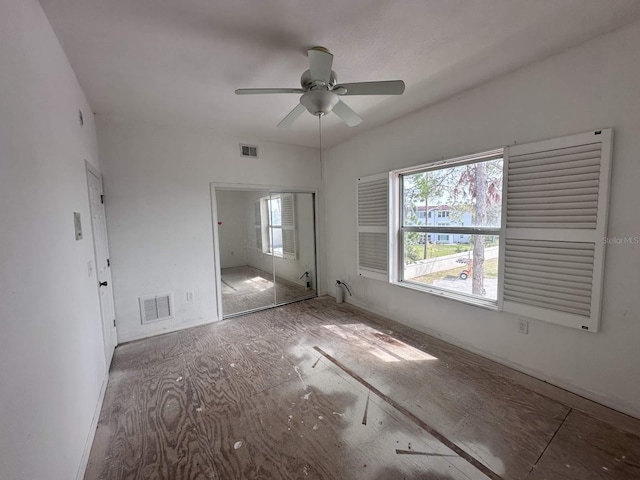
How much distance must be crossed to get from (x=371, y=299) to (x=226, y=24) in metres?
3.44

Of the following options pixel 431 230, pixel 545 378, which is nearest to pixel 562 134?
pixel 431 230

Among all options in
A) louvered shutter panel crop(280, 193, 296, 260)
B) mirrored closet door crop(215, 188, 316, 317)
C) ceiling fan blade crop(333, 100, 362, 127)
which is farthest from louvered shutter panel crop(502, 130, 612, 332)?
louvered shutter panel crop(280, 193, 296, 260)

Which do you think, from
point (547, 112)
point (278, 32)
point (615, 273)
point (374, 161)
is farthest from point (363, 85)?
point (615, 273)

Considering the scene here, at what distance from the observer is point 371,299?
12.6 feet

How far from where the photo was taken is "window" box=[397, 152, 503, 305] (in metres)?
2.50

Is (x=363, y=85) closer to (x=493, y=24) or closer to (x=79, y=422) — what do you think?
(x=493, y=24)

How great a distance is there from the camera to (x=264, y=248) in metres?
4.34

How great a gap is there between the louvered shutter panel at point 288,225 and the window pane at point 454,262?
206 cm

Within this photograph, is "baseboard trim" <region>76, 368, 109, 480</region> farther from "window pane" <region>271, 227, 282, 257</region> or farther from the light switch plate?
"window pane" <region>271, 227, 282, 257</region>

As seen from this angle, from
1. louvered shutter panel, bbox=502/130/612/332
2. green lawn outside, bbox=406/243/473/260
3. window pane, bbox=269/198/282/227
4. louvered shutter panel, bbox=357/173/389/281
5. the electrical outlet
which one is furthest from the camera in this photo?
window pane, bbox=269/198/282/227

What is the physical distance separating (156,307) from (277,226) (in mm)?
2124

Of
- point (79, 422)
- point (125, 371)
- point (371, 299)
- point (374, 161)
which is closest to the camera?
point (79, 422)

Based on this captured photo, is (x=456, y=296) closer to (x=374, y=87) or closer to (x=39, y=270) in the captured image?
(x=374, y=87)

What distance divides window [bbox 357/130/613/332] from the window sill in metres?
0.01
